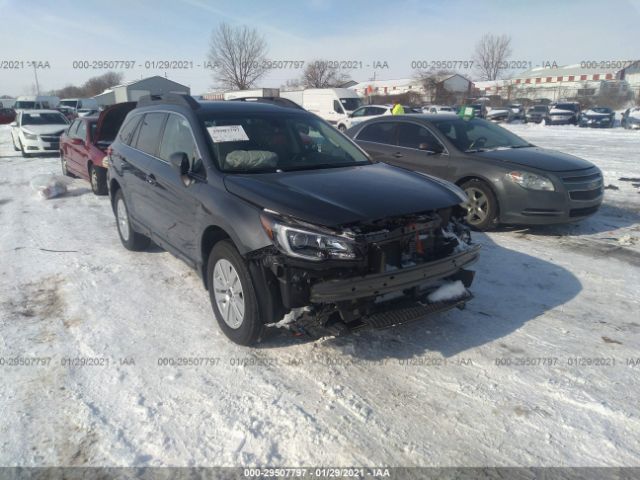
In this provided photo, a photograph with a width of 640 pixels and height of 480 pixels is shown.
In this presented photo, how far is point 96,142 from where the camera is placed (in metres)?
9.79

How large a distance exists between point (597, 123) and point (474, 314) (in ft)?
99.0

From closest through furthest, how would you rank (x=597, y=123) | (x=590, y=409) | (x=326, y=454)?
(x=326, y=454) < (x=590, y=409) < (x=597, y=123)

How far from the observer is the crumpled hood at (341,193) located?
321cm

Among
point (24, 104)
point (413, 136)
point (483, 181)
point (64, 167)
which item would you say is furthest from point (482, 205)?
point (24, 104)

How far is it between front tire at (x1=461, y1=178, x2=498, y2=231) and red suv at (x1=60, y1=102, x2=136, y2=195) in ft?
21.9

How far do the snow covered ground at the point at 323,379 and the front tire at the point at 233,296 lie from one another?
169mm

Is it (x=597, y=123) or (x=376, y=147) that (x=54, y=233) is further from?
(x=597, y=123)

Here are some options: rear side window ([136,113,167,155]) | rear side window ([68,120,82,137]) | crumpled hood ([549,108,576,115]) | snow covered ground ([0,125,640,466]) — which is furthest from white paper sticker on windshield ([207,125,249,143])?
crumpled hood ([549,108,576,115])

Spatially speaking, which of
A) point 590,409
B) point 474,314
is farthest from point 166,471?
point 474,314

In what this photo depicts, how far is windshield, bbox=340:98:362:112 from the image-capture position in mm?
27597

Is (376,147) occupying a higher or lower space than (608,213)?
higher

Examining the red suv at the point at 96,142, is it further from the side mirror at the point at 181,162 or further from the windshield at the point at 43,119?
the windshield at the point at 43,119

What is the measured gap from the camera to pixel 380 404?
3.04 metres

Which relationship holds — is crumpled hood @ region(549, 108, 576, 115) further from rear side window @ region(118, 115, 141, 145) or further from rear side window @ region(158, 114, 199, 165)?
rear side window @ region(158, 114, 199, 165)
